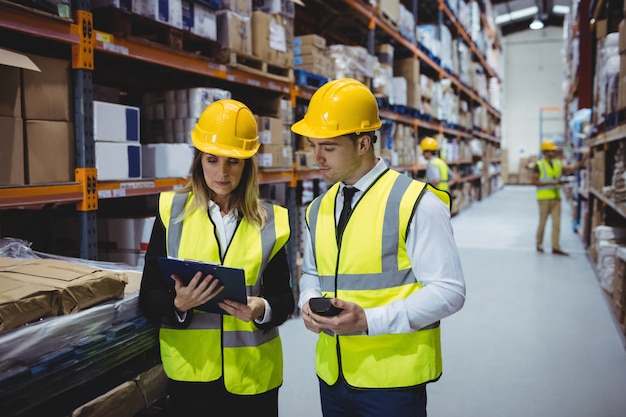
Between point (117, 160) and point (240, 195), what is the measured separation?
122 centimetres

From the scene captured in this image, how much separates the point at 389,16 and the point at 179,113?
183 inches

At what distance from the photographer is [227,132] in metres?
2.01

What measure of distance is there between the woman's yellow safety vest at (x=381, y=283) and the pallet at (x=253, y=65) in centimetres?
248

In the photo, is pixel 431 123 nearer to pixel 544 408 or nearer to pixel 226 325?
pixel 544 408

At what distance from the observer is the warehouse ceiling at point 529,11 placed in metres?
24.0

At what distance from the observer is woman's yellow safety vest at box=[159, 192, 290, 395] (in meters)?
1.85

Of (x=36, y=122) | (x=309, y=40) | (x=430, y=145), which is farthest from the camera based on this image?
(x=430, y=145)

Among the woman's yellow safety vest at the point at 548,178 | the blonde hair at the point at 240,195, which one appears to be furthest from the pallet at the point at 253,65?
the woman's yellow safety vest at the point at 548,178

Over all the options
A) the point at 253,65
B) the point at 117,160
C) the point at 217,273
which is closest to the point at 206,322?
the point at 217,273

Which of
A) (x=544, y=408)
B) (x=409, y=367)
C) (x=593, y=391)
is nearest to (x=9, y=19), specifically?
(x=409, y=367)

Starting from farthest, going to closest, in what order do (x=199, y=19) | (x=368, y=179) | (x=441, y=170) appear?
(x=441, y=170) → (x=199, y=19) → (x=368, y=179)

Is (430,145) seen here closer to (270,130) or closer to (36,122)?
(270,130)

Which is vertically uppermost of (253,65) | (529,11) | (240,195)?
(529,11)

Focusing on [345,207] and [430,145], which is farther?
[430,145]
